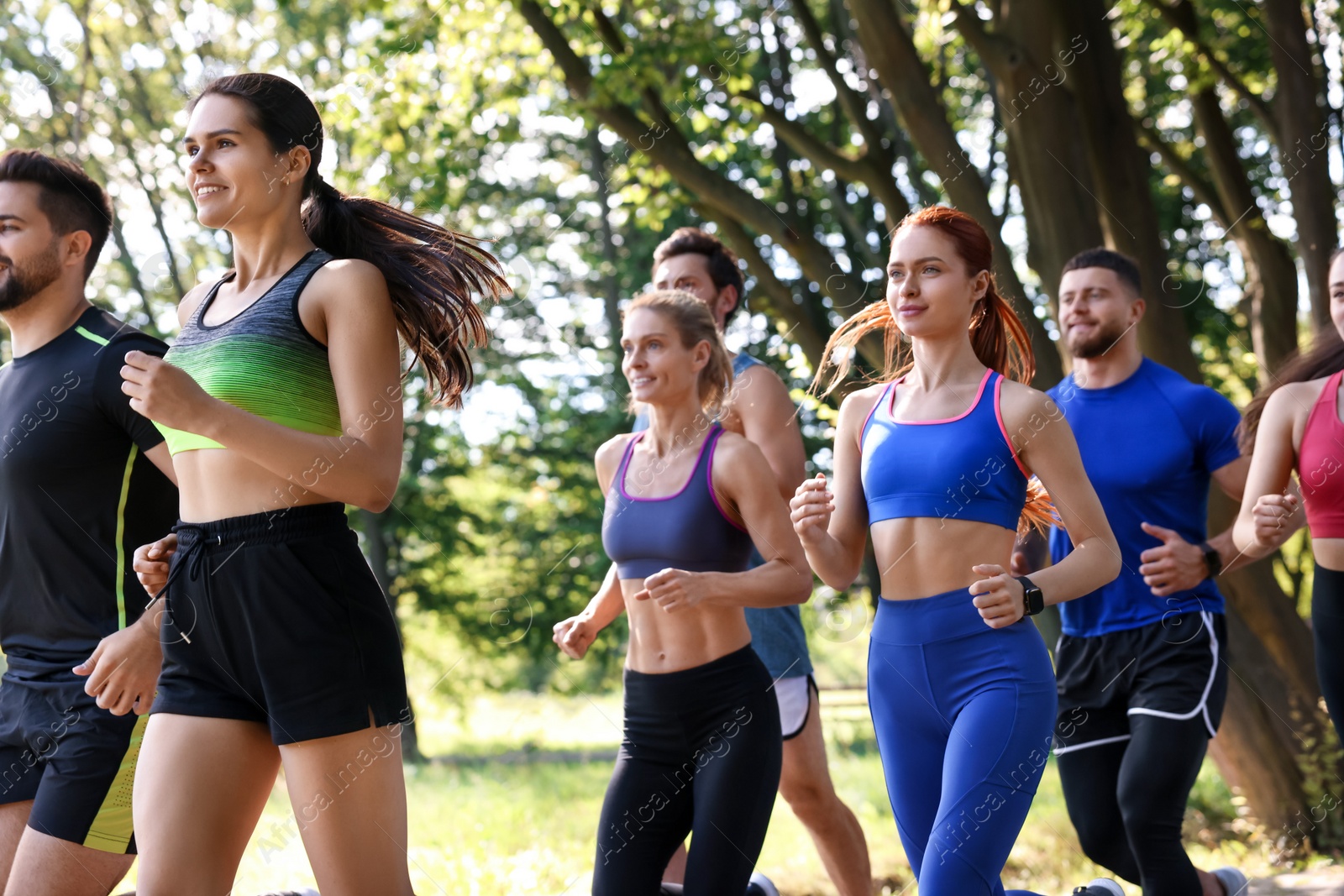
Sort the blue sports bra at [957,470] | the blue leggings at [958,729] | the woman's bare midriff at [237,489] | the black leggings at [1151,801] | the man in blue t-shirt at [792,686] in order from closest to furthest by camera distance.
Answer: the woman's bare midriff at [237,489] < the blue leggings at [958,729] < the blue sports bra at [957,470] < the black leggings at [1151,801] < the man in blue t-shirt at [792,686]

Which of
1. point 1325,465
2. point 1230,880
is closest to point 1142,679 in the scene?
point 1230,880

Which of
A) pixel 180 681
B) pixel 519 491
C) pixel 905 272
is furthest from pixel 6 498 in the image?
pixel 519 491

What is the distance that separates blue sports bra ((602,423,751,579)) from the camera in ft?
11.3

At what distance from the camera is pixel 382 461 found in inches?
97.2

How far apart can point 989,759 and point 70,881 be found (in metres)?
2.07

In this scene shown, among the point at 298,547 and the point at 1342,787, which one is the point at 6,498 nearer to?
the point at 298,547

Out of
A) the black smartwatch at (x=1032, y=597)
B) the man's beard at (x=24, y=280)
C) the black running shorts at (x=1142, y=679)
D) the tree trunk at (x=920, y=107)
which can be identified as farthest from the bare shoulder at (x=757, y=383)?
the tree trunk at (x=920, y=107)

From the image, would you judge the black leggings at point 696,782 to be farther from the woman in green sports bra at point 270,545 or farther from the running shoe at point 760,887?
the woman in green sports bra at point 270,545

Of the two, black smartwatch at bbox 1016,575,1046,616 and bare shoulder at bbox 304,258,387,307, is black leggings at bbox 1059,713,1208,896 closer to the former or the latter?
black smartwatch at bbox 1016,575,1046,616

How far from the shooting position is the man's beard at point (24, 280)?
320 centimetres

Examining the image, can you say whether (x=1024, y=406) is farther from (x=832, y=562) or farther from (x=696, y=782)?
(x=696, y=782)

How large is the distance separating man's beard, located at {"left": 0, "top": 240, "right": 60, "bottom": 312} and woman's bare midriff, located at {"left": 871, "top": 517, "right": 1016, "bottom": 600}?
2248mm

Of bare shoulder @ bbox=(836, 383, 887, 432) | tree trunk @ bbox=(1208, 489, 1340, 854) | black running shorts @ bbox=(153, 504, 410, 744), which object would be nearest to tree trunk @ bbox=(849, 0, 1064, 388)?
tree trunk @ bbox=(1208, 489, 1340, 854)

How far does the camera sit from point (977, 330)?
352 centimetres
